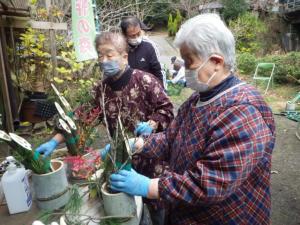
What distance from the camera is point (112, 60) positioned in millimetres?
2139

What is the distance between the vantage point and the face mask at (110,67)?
2.14 m

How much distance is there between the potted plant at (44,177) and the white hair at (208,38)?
33.3 inches

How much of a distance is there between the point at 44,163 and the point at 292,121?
24.1 feet

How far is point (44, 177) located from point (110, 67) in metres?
0.96

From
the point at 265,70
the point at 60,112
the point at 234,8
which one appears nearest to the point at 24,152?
the point at 60,112

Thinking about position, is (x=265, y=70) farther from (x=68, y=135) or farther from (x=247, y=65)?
(x=68, y=135)

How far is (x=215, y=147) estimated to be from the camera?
3.89ft

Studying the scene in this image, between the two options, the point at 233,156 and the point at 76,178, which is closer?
the point at 233,156

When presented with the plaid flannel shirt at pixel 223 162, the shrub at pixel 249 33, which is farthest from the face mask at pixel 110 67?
the shrub at pixel 249 33

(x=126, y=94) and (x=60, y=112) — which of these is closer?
(x=60, y=112)

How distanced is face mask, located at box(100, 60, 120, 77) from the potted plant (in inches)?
32.9

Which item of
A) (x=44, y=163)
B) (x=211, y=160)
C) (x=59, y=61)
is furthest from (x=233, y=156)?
(x=59, y=61)

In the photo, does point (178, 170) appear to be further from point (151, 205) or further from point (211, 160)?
point (151, 205)

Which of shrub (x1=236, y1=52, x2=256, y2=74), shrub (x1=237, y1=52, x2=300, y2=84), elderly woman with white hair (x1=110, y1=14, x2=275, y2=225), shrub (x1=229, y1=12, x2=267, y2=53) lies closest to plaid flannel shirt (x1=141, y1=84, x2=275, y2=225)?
elderly woman with white hair (x1=110, y1=14, x2=275, y2=225)
